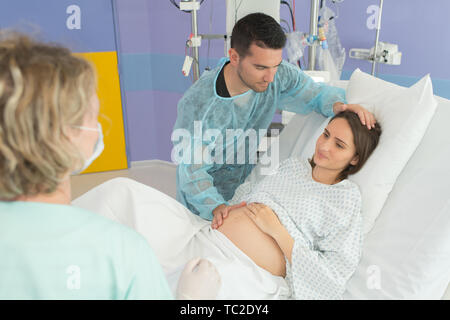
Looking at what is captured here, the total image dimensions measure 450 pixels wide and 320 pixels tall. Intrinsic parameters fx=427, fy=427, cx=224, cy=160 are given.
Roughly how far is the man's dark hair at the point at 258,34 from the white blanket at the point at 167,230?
660 millimetres

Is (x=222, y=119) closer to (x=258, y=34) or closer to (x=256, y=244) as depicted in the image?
(x=258, y=34)

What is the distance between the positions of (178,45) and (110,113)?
2.51ft

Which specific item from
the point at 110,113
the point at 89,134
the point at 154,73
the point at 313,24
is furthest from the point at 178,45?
the point at 89,134

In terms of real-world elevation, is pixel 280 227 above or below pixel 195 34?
below

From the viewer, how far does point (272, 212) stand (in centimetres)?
142

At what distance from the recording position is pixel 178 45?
3.31 m

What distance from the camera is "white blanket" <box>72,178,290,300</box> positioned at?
130 cm

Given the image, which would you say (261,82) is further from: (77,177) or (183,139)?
(77,177)

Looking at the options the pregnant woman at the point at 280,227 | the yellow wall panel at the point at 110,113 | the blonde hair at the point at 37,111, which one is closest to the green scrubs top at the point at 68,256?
the blonde hair at the point at 37,111

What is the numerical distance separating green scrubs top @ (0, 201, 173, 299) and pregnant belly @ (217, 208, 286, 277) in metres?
0.58

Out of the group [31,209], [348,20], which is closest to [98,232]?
[31,209]

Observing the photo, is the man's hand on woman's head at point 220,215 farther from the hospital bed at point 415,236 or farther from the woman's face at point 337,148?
the hospital bed at point 415,236

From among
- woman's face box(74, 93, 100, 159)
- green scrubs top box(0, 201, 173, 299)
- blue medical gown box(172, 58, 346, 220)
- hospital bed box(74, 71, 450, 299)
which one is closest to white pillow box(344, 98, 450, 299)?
hospital bed box(74, 71, 450, 299)

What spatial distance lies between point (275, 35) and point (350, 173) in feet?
1.90
